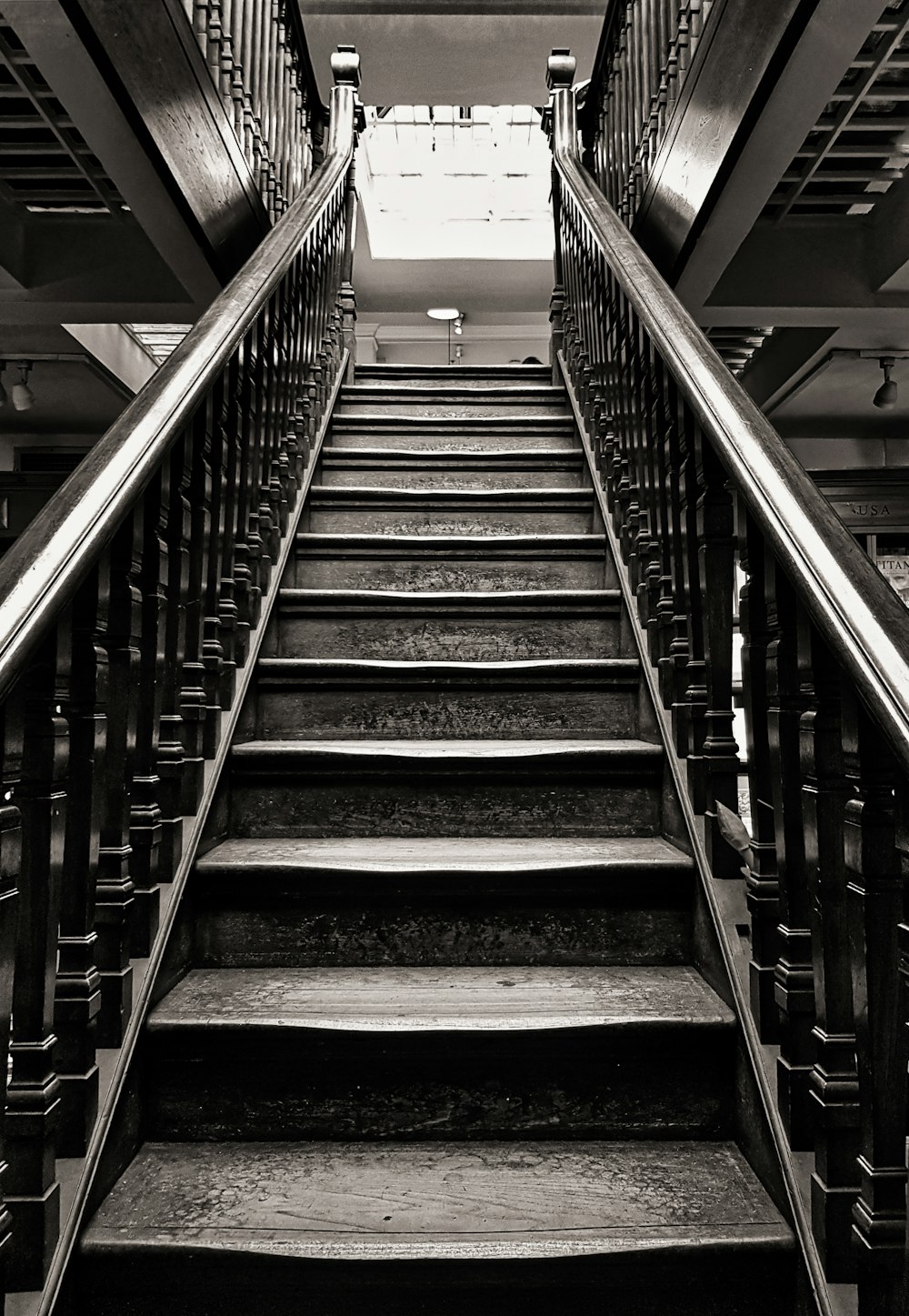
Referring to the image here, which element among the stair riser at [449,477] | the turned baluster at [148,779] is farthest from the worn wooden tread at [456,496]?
the turned baluster at [148,779]

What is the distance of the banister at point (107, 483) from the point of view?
910mm

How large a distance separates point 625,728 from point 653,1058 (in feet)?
2.64

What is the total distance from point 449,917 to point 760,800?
0.53m

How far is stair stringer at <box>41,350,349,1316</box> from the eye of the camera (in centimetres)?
101

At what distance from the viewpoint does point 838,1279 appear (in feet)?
3.23

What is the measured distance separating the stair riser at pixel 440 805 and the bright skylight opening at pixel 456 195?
6.09 metres

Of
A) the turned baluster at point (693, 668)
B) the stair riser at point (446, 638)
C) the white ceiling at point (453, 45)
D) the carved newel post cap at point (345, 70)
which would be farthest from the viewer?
the white ceiling at point (453, 45)

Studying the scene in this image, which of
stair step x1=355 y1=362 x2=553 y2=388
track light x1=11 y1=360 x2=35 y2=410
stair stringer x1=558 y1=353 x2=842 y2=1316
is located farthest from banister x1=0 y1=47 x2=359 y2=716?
track light x1=11 y1=360 x2=35 y2=410

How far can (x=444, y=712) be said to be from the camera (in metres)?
1.94

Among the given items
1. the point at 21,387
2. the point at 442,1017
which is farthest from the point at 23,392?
the point at 442,1017

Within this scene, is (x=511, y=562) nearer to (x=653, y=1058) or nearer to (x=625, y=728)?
(x=625, y=728)

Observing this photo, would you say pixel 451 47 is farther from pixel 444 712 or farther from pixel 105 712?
pixel 105 712

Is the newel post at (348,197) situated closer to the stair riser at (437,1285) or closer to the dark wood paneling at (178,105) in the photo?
the dark wood paneling at (178,105)

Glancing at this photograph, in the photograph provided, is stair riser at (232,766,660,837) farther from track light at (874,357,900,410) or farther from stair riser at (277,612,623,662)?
track light at (874,357,900,410)
